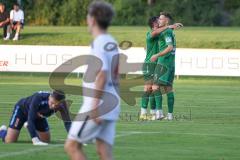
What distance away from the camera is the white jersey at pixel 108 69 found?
1026cm

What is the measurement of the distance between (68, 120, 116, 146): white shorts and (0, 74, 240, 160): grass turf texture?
12.4ft

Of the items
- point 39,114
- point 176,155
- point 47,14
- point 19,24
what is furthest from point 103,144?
point 47,14

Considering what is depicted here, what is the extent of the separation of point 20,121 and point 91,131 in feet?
20.0

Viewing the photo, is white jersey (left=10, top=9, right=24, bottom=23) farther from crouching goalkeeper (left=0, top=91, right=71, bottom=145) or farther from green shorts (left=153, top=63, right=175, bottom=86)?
crouching goalkeeper (left=0, top=91, right=71, bottom=145)

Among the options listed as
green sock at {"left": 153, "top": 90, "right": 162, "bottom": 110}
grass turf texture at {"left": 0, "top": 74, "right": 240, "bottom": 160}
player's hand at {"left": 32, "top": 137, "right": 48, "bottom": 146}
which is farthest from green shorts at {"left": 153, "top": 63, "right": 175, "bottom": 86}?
player's hand at {"left": 32, "top": 137, "right": 48, "bottom": 146}

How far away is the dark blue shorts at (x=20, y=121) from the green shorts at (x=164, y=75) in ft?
17.5

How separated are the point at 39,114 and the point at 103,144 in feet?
18.2

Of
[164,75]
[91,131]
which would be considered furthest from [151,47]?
[91,131]

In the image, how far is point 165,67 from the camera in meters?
21.3

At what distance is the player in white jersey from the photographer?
10.2 meters

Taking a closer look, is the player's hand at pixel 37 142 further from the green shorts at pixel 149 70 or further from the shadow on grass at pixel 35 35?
the shadow on grass at pixel 35 35

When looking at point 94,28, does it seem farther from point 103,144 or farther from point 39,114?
point 39,114

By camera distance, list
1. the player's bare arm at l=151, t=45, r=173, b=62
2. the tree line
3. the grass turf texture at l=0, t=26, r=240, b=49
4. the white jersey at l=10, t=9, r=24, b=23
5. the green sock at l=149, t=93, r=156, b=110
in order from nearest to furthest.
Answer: the player's bare arm at l=151, t=45, r=173, b=62, the green sock at l=149, t=93, r=156, b=110, the white jersey at l=10, t=9, r=24, b=23, the grass turf texture at l=0, t=26, r=240, b=49, the tree line

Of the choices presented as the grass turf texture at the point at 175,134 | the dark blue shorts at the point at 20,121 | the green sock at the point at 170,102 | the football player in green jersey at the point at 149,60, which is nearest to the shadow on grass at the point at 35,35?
the grass turf texture at the point at 175,134
